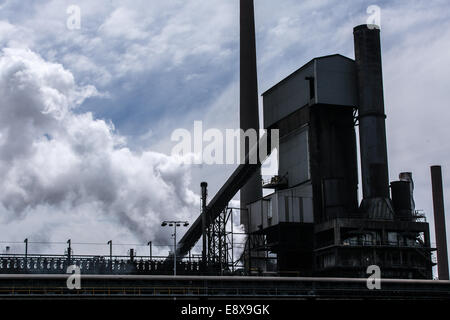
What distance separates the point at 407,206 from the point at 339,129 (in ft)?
44.5

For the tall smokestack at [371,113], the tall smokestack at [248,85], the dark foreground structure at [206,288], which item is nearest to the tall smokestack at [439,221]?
the tall smokestack at [371,113]

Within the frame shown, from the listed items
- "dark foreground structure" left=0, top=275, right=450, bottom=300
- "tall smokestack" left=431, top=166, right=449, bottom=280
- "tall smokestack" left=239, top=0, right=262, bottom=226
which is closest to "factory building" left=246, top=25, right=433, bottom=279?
"tall smokestack" left=431, top=166, right=449, bottom=280

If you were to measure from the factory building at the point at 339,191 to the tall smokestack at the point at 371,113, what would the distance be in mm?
127

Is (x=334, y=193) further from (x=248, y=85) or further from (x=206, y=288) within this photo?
(x=206, y=288)

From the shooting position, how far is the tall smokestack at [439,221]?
94.3 meters

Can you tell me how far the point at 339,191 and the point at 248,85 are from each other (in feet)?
91.7

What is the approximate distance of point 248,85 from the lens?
105 m

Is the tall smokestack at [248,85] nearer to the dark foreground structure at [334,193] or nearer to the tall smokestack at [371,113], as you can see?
the dark foreground structure at [334,193]

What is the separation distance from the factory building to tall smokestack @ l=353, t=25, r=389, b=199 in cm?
13
